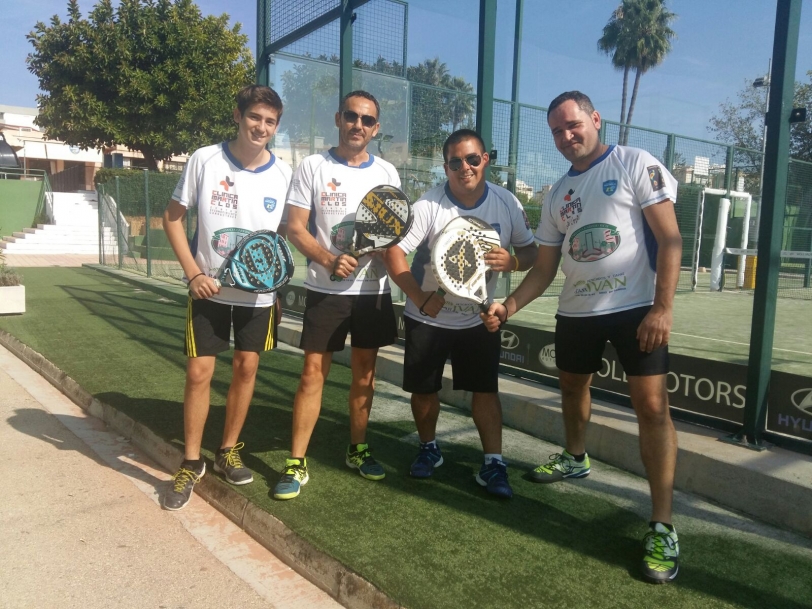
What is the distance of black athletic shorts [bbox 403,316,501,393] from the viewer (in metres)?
3.59

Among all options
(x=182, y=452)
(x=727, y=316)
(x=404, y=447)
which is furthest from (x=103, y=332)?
(x=727, y=316)

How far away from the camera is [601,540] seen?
10.3 ft

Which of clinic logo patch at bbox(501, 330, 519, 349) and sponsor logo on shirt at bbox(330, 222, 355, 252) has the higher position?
sponsor logo on shirt at bbox(330, 222, 355, 252)

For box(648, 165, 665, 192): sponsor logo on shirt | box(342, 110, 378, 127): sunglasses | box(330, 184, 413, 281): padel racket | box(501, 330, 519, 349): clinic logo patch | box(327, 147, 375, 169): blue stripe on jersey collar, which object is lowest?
box(501, 330, 519, 349): clinic logo patch

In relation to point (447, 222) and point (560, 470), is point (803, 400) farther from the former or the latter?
point (447, 222)

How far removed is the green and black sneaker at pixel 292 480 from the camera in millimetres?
3479

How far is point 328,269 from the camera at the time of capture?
3436 mm

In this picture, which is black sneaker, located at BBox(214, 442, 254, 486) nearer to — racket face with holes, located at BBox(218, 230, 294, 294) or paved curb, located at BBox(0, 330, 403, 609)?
paved curb, located at BBox(0, 330, 403, 609)

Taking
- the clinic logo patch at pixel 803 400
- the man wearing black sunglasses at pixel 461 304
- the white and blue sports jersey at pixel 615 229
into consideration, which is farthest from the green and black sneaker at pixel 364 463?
the clinic logo patch at pixel 803 400

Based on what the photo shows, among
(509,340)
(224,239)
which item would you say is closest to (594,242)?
(224,239)

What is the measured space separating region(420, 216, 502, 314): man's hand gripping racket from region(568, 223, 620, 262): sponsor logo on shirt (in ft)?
1.24

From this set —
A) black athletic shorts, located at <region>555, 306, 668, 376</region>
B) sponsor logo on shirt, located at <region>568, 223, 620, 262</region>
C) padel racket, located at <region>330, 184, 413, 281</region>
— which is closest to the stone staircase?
padel racket, located at <region>330, 184, 413, 281</region>

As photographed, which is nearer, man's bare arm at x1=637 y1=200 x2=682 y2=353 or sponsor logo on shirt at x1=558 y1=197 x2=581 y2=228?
man's bare arm at x1=637 y1=200 x2=682 y2=353

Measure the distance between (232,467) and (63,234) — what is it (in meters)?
24.6
